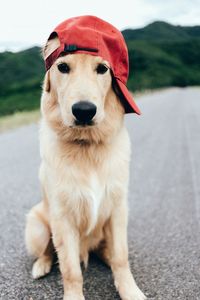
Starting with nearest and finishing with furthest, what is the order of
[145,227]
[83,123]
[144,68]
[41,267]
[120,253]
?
1. [83,123]
2. [120,253]
3. [41,267]
4. [145,227]
5. [144,68]

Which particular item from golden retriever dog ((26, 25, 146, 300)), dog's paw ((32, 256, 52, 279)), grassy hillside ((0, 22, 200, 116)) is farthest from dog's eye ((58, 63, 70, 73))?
grassy hillside ((0, 22, 200, 116))

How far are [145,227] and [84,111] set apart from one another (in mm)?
1961

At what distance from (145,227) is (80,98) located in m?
2.02

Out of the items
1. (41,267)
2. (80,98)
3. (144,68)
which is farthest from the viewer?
(144,68)

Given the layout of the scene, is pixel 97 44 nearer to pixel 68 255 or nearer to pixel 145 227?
pixel 68 255

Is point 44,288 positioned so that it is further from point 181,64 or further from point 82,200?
point 181,64

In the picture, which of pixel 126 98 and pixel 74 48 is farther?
pixel 126 98

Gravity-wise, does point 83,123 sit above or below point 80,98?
below

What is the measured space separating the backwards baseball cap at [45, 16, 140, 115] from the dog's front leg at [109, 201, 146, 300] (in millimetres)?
724

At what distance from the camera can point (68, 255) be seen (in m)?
3.17

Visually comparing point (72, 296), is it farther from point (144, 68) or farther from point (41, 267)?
point (144, 68)

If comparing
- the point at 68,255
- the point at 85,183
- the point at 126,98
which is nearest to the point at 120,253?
the point at 68,255

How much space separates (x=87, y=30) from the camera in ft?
10.1

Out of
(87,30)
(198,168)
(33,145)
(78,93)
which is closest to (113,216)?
(78,93)
